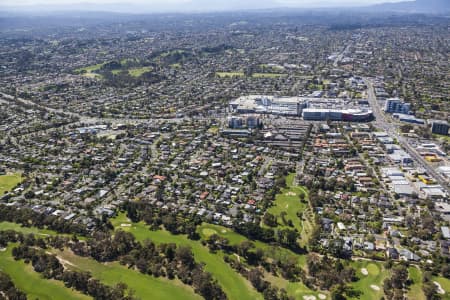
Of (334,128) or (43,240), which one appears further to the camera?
(334,128)

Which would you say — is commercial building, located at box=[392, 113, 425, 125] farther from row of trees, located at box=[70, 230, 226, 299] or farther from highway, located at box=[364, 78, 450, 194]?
row of trees, located at box=[70, 230, 226, 299]

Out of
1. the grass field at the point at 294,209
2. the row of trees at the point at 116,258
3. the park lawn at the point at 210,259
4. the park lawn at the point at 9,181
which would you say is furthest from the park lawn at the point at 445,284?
the park lawn at the point at 9,181

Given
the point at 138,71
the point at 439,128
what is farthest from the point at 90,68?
the point at 439,128

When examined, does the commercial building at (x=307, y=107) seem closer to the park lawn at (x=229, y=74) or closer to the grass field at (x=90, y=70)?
the park lawn at (x=229, y=74)

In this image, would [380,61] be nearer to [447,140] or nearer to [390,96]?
[390,96]

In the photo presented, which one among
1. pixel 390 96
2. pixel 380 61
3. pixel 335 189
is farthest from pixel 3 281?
pixel 380 61
